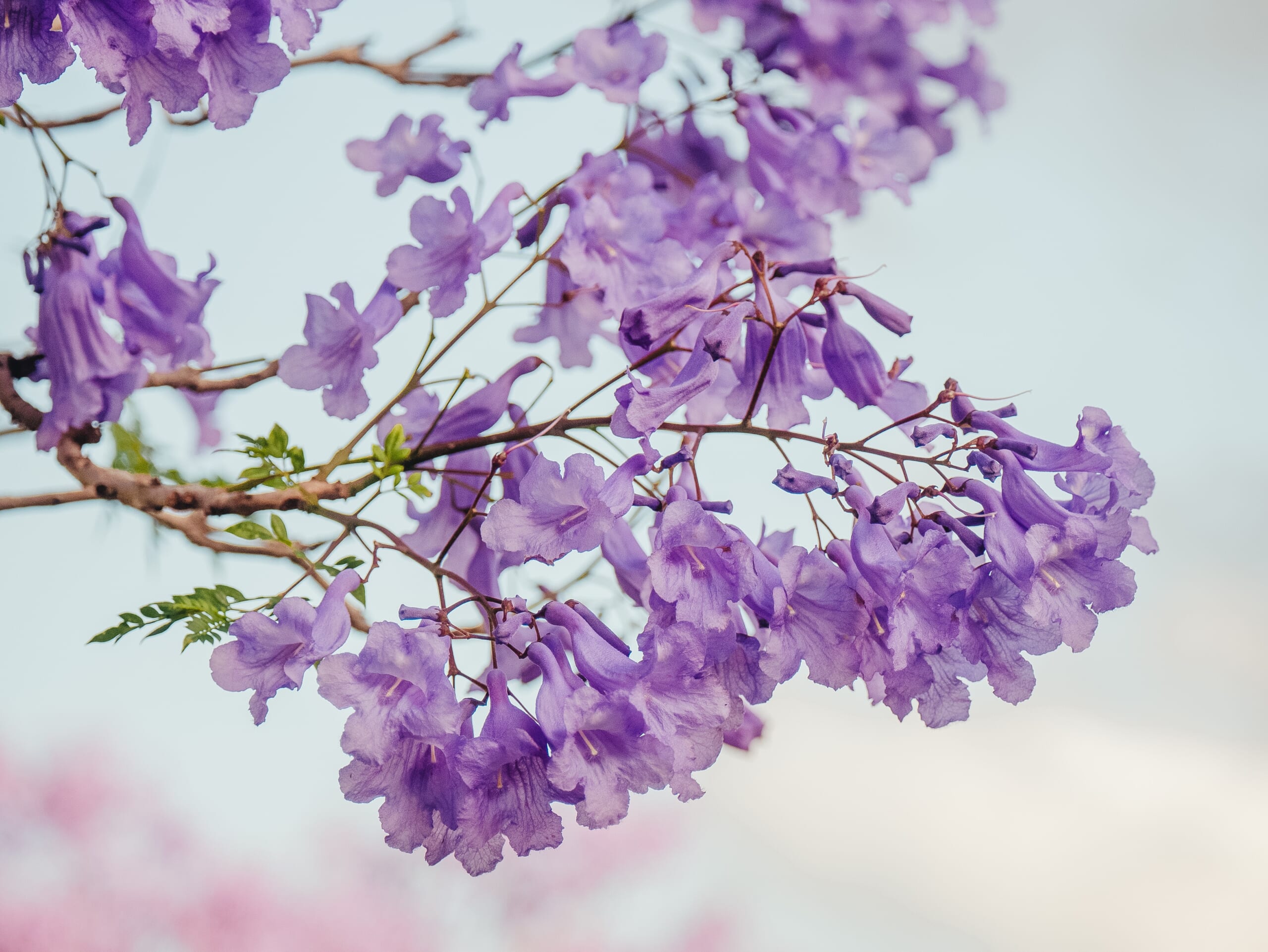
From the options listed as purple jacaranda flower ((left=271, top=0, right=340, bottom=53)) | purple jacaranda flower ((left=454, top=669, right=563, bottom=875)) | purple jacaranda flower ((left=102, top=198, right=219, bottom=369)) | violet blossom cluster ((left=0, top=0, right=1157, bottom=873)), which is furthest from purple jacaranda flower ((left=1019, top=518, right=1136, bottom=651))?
purple jacaranda flower ((left=102, top=198, right=219, bottom=369))

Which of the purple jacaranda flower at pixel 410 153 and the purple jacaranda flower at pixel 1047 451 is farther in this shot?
the purple jacaranda flower at pixel 410 153

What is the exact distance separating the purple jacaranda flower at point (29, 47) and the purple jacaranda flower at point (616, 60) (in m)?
0.50

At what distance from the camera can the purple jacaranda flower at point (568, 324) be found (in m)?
1.01

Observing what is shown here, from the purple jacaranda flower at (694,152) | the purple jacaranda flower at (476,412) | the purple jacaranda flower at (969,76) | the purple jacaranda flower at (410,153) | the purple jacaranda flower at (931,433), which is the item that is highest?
the purple jacaranda flower at (969,76)

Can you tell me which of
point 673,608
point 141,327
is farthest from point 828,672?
point 141,327

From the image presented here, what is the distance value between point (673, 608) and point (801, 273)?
0.99ft

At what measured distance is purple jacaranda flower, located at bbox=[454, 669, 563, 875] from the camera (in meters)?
0.65

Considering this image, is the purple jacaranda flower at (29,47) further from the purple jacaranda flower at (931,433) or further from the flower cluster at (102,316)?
the purple jacaranda flower at (931,433)

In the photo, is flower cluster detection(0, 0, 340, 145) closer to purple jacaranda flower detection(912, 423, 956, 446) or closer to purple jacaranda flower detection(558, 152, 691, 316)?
purple jacaranda flower detection(558, 152, 691, 316)

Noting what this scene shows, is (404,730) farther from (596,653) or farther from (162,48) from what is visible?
(162,48)

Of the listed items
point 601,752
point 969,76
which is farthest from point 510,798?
point 969,76

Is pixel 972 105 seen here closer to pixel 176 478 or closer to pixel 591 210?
pixel 591 210

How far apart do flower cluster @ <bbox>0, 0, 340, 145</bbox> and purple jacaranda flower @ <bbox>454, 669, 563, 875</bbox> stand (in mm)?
427

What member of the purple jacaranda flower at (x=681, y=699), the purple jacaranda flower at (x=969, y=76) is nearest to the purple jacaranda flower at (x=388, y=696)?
the purple jacaranda flower at (x=681, y=699)
